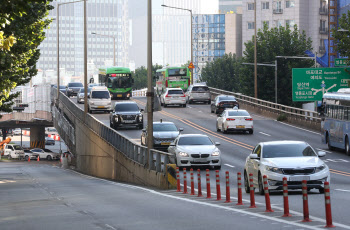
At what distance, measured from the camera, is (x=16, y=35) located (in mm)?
30984

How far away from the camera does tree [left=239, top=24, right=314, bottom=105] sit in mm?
85756

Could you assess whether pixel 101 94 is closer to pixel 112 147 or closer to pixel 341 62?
pixel 341 62

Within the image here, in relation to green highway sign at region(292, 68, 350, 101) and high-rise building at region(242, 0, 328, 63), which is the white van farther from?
high-rise building at region(242, 0, 328, 63)

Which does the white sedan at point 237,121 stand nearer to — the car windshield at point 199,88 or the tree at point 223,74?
the car windshield at point 199,88

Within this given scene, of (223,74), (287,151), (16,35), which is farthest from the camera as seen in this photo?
(223,74)

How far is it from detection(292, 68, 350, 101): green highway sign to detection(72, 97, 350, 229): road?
112 inches

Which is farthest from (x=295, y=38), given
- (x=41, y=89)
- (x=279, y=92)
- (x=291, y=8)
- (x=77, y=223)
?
(x=77, y=223)

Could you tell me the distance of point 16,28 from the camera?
88.4 ft

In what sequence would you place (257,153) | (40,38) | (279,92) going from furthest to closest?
1. (279,92)
2. (40,38)
3. (257,153)

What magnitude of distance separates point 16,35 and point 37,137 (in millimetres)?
105713

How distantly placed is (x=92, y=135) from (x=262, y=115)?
16.5 metres

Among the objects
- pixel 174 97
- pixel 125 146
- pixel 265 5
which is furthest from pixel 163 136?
pixel 265 5

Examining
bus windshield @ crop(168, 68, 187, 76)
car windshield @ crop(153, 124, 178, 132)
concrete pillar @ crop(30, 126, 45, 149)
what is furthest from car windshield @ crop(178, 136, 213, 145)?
concrete pillar @ crop(30, 126, 45, 149)

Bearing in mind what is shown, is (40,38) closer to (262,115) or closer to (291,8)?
(262,115)
